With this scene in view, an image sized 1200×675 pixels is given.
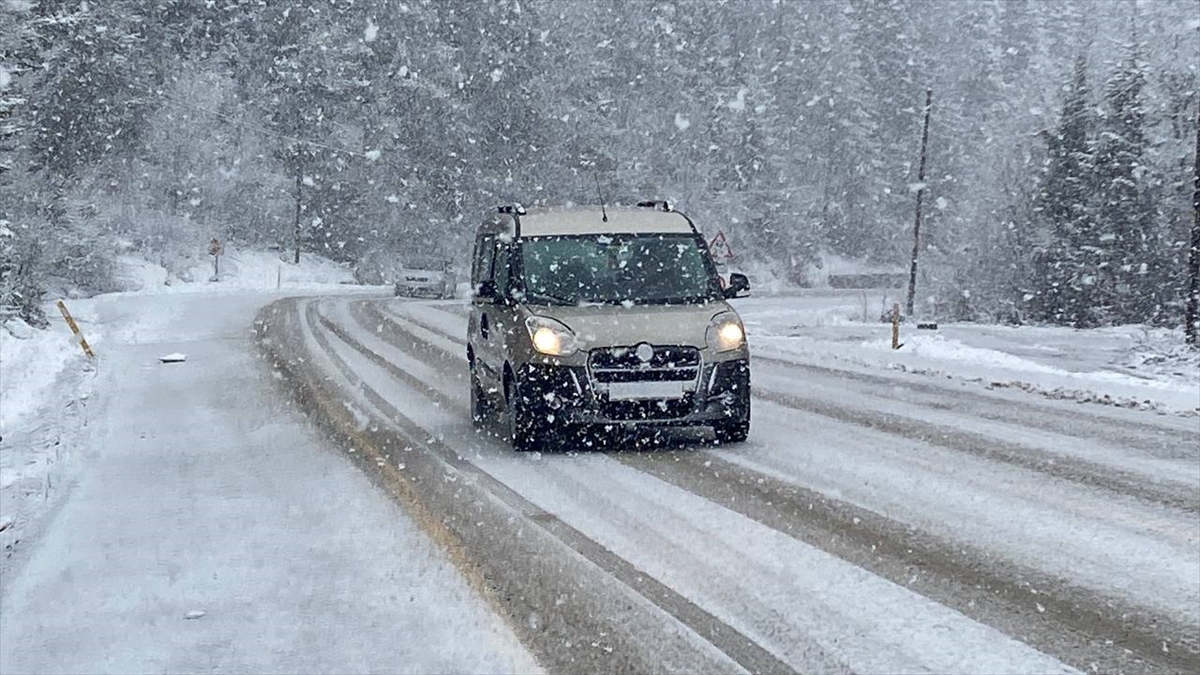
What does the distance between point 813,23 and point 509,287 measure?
77.6 meters

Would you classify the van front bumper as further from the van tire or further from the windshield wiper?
the windshield wiper

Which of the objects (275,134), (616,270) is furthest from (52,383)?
(275,134)

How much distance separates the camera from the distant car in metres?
43.7

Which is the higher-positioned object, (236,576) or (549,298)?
(549,298)

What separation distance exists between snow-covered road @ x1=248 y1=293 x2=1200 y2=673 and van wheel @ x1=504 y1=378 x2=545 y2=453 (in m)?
0.17

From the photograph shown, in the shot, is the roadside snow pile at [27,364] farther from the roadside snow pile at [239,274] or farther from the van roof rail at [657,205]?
the roadside snow pile at [239,274]

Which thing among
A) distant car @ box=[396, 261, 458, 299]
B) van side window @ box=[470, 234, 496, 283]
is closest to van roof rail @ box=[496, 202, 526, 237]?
van side window @ box=[470, 234, 496, 283]

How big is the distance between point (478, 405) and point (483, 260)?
1.67m

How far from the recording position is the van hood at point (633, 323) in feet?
29.0

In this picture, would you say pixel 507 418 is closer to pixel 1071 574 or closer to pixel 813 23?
pixel 1071 574

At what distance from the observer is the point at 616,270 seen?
32.5ft

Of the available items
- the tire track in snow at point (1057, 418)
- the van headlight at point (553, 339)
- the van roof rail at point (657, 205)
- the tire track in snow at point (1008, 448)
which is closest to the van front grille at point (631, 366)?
the van headlight at point (553, 339)

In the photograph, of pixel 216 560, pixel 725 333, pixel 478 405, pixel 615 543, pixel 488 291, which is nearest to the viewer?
pixel 216 560

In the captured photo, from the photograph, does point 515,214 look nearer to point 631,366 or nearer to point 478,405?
point 478,405
